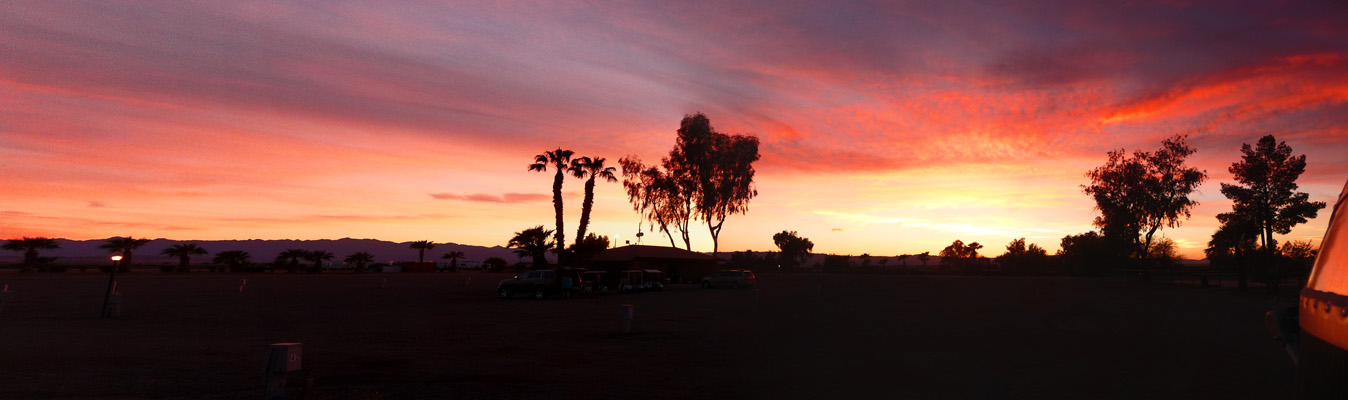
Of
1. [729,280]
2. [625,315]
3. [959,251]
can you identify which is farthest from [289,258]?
[959,251]

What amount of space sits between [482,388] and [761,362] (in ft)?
16.4

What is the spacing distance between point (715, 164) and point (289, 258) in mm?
46432

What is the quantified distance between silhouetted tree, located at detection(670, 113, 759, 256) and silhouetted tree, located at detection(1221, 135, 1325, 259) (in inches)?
1416

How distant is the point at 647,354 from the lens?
1299 cm

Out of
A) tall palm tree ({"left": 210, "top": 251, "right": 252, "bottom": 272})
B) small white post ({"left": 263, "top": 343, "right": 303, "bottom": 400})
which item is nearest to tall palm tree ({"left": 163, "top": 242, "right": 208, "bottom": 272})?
tall palm tree ({"left": 210, "top": 251, "right": 252, "bottom": 272})

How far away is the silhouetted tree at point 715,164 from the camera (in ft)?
210

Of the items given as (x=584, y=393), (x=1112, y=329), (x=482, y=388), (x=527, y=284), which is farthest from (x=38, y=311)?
(x=1112, y=329)

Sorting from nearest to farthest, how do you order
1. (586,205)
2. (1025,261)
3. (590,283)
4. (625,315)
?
(625,315)
(590,283)
(586,205)
(1025,261)

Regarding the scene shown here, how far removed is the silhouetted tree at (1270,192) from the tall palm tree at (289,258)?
259 ft

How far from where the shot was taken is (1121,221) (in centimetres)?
5612

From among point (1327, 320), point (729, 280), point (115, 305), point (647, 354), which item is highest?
point (1327, 320)

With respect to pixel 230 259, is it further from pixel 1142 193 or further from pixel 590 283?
pixel 1142 193

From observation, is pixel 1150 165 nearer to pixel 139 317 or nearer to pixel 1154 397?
pixel 1154 397

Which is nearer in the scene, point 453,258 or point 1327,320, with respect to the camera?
point 1327,320
